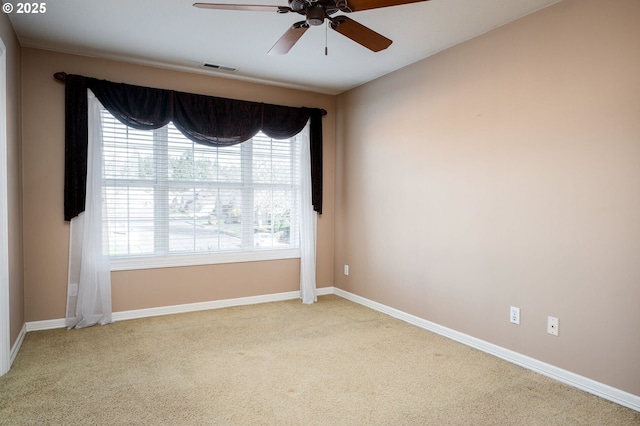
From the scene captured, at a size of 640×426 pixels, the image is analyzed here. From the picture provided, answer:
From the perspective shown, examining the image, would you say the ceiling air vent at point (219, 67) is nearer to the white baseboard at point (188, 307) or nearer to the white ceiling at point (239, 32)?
the white ceiling at point (239, 32)

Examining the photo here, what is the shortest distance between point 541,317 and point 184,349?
106 inches

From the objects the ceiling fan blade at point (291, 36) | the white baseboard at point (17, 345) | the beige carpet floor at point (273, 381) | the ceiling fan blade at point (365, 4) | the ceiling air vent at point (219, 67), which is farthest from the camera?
the ceiling air vent at point (219, 67)

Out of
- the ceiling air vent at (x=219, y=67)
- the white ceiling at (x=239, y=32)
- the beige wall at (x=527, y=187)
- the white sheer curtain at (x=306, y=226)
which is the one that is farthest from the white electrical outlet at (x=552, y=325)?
the ceiling air vent at (x=219, y=67)

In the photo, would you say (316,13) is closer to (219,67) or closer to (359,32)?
(359,32)

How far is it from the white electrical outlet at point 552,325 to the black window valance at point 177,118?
9.25ft

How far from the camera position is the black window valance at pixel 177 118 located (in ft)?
12.2

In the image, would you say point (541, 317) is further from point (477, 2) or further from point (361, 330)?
point (477, 2)

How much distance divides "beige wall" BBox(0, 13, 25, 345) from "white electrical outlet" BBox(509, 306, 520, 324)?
3.68 meters

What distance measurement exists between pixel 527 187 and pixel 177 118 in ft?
10.7

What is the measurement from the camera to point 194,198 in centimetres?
436

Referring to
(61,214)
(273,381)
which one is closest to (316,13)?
(273,381)

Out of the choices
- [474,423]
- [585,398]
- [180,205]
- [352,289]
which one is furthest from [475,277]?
[180,205]

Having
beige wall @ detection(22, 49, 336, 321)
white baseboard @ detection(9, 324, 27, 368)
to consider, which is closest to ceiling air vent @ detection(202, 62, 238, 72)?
beige wall @ detection(22, 49, 336, 321)

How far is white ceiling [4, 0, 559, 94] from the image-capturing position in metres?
2.90
